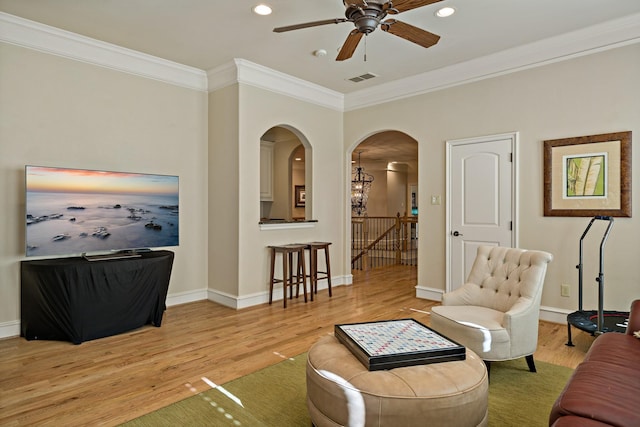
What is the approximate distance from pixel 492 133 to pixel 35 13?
16.4 feet

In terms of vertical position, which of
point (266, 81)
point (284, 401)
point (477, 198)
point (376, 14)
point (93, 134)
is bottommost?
point (284, 401)

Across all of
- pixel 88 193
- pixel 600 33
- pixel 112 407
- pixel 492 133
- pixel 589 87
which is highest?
pixel 600 33

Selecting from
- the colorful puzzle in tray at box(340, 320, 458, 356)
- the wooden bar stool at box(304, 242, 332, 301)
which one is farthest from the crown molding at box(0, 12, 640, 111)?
the colorful puzzle in tray at box(340, 320, 458, 356)

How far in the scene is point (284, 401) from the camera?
2.53 m

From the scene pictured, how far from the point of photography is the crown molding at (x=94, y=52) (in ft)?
12.4

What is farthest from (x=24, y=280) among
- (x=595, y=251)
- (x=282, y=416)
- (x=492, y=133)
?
(x=595, y=251)

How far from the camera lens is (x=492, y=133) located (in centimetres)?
474

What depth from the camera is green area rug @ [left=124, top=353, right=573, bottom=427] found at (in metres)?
2.30

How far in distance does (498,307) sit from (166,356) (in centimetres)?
282

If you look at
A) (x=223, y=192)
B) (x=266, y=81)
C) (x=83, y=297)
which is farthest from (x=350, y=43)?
(x=83, y=297)

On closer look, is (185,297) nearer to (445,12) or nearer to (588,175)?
(445,12)

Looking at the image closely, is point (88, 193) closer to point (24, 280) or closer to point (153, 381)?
point (24, 280)

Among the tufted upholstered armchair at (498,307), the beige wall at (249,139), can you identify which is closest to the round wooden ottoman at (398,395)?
the tufted upholstered armchair at (498,307)

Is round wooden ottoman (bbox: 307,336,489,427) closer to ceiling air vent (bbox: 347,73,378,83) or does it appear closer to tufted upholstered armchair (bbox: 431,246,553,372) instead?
tufted upholstered armchair (bbox: 431,246,553,372)
